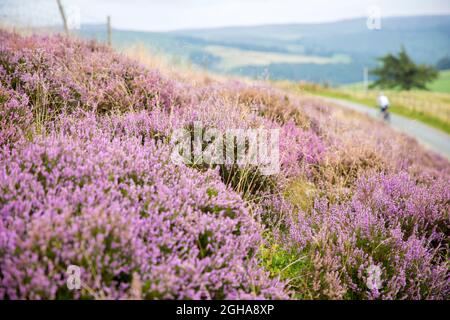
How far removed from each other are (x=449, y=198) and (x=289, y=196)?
1.75 metres

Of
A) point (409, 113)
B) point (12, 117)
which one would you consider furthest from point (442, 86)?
point (12, 117)

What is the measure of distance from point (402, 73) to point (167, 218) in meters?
66.1

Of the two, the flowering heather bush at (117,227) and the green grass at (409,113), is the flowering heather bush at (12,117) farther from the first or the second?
the green grass at (409,113)

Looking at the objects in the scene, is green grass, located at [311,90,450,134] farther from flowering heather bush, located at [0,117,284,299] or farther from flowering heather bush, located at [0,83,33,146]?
flowering heather bush, located at [0,83,33,146]

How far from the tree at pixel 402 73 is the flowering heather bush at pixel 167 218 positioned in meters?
62.8

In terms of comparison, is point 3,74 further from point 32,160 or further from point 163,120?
point 32,160

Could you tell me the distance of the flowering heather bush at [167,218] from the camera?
187 centimetres

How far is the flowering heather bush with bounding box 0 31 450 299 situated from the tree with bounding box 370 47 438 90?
206 feet

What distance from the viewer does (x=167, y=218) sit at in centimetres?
233

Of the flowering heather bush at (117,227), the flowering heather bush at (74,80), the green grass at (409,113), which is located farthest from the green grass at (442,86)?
the flowering heather bush at (117,227)

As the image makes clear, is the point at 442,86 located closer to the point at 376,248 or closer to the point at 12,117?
the point at 376,248

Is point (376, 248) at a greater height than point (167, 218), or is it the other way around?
point (167, 218)

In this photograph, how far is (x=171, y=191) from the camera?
97.7 inches
